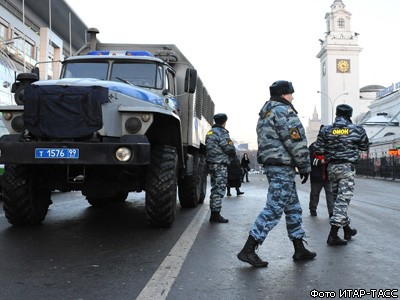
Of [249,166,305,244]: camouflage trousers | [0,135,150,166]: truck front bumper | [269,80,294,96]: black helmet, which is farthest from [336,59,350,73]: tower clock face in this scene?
[249,166,305,244]: camouflage trousers

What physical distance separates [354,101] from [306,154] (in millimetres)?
113250

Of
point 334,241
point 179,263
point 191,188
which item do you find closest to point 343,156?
point 334,241

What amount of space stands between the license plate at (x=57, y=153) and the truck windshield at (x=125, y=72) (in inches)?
84.9

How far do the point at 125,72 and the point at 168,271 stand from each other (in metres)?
4.07

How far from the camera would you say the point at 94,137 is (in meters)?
5.37

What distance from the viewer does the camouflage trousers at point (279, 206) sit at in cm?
438

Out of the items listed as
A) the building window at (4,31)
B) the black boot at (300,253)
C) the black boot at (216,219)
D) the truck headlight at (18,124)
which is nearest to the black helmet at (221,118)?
the black boot at (216,219)

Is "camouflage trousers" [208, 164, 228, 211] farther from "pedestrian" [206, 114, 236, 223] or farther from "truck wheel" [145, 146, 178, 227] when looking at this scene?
"truck wheel" [145, 146, 178, 227]

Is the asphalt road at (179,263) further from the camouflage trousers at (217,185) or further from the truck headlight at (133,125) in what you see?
the truck headlight at (133,125)

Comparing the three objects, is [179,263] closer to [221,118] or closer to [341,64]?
[221,118]

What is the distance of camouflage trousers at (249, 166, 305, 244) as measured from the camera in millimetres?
4382

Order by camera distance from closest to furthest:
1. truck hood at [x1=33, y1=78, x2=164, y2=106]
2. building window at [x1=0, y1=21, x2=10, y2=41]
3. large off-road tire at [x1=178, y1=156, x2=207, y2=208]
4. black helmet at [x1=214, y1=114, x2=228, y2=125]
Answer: truck hood at [x1=33, y1=78, x2=164, y2=106], black helmet at [x1=214, y1=114, x2=228, y2=125], large off-road tire at [x1=178, y1=156, x2=207, y2=208], building window at [x1=0, y1=21, x2=10, y2=41]

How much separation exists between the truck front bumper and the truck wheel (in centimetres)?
62

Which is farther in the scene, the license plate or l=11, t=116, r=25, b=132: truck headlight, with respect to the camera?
l=11, t=116, r=25, b=132: truck headlight
